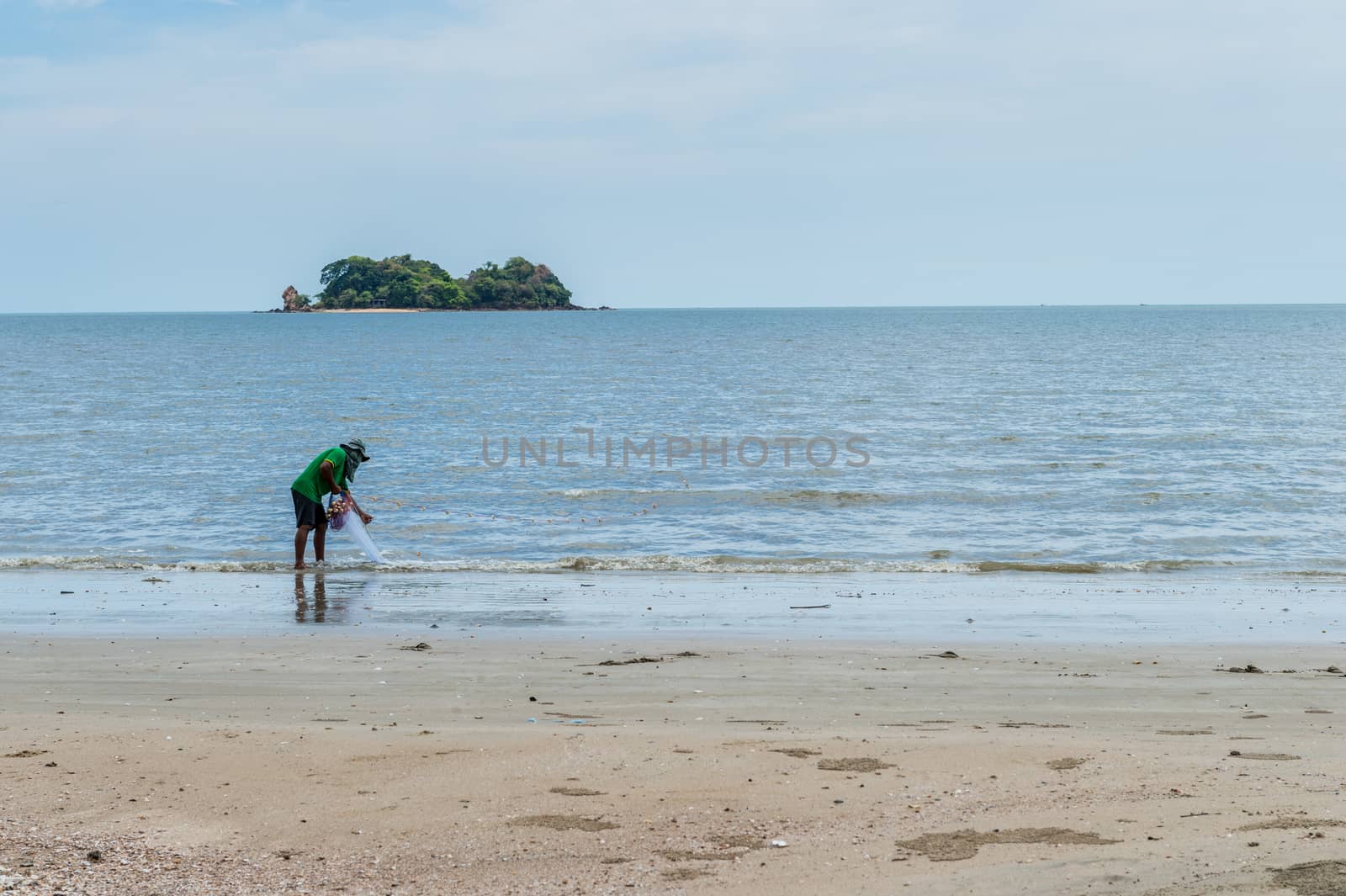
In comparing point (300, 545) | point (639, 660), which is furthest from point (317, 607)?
point (639, 660)

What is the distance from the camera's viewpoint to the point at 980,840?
5059mm

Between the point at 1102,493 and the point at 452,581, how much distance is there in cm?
1121

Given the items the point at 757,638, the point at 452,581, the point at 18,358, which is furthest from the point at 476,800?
the point at 18,358

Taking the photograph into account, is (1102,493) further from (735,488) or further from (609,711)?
(609,711)

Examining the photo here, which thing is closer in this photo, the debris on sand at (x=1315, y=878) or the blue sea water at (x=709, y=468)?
the debris on sand at (x=1315, y=878)

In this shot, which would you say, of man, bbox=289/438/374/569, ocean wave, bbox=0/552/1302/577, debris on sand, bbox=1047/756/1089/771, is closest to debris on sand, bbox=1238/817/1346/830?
debris on sand, bbox=1047/756/1089/771

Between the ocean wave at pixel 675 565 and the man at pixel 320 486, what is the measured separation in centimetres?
48

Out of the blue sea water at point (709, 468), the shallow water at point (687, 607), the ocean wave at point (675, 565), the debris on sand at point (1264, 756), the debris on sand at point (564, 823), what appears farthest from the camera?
the blue sea water at point (709, 468)

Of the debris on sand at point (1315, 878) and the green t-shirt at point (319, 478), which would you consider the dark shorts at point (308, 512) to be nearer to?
the green t-shirt at point (319, 478)

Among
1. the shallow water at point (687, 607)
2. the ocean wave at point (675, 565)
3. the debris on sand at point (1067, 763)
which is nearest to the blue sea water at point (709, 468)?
the ocean wave at point (675, 565)

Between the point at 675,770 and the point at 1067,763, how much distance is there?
195 cm

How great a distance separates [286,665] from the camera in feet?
28.8

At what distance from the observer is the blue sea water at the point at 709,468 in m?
15.2

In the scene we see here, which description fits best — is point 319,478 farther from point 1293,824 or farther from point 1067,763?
point 1293,824
